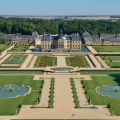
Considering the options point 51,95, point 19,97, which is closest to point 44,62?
point 51,95

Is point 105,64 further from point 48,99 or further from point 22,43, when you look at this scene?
point 22,43

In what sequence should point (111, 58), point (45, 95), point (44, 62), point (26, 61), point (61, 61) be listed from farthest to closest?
point (111, 58), point (61, 61), point (26, 61), point (44, 62), point (45, 95)

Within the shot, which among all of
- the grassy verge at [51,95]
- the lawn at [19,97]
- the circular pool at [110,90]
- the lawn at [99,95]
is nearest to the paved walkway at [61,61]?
the lawn at [19,97]

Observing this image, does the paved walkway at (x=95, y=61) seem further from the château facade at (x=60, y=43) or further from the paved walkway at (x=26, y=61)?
the paved walkway at (x=26, y=61)

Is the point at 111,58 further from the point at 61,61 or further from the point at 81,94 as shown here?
the point at 81,94

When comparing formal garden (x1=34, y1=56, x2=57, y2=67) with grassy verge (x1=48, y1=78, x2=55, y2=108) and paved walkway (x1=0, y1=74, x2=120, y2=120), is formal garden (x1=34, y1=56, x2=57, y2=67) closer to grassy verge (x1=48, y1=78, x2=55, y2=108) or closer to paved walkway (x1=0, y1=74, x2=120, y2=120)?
grassy verge (x1=48, y1=78, x2=55, y2=108)

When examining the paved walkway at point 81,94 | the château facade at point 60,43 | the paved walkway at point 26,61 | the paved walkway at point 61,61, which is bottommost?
the paved walkway at point 81,94
